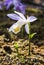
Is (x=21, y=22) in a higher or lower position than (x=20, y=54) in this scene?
higher

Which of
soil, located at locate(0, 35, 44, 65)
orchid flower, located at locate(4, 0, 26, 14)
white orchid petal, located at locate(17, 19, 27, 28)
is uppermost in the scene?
white orchid petal, located at locate(17, 19, 27, 28)

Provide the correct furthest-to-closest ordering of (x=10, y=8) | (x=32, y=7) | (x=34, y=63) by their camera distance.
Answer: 1. (x=32, y=7)
2. (x=10, y=8)
3. (x=34, y=63)

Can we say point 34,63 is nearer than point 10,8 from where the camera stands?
Yes

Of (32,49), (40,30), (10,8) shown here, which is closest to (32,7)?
(10,8)

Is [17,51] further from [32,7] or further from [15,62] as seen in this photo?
[32,7]

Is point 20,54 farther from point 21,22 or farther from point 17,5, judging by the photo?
point 17,5

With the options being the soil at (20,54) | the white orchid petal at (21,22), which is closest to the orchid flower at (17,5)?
the soil at (20,54)

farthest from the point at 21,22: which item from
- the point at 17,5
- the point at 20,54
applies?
the point at 17,5

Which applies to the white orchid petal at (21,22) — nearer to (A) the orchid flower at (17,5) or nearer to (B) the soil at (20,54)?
(B) the soil at (20,54)

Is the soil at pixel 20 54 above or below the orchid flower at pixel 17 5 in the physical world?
below

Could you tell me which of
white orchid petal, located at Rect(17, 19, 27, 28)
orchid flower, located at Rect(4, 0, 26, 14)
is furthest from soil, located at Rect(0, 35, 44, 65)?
orchid flower, located at Rect(4, 0, 26, 14)

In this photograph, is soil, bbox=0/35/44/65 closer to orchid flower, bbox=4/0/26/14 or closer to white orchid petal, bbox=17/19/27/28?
white orchid petal, bbox=17/19/27/28
